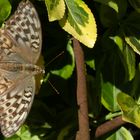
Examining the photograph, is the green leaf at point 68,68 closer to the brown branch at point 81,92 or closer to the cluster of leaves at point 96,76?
the cluster of leaves at point 96,76

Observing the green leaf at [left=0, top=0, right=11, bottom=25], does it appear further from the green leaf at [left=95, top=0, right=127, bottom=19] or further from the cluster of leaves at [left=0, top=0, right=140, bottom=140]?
the green leaf at [left=95, top=0, right=127, bottom=19]

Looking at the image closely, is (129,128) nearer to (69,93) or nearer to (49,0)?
(69,93)

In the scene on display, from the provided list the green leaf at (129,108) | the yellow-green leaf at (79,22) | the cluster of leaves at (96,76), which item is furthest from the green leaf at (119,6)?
the green leaf at (129,108)

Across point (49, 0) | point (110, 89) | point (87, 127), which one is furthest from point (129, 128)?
point (49, 0)

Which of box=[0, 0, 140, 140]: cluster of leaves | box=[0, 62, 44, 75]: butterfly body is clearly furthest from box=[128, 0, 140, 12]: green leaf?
box=[0, 62, 44, 75]: butterfly body

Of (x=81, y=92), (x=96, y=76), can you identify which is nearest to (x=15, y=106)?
(x=81, y=92)
